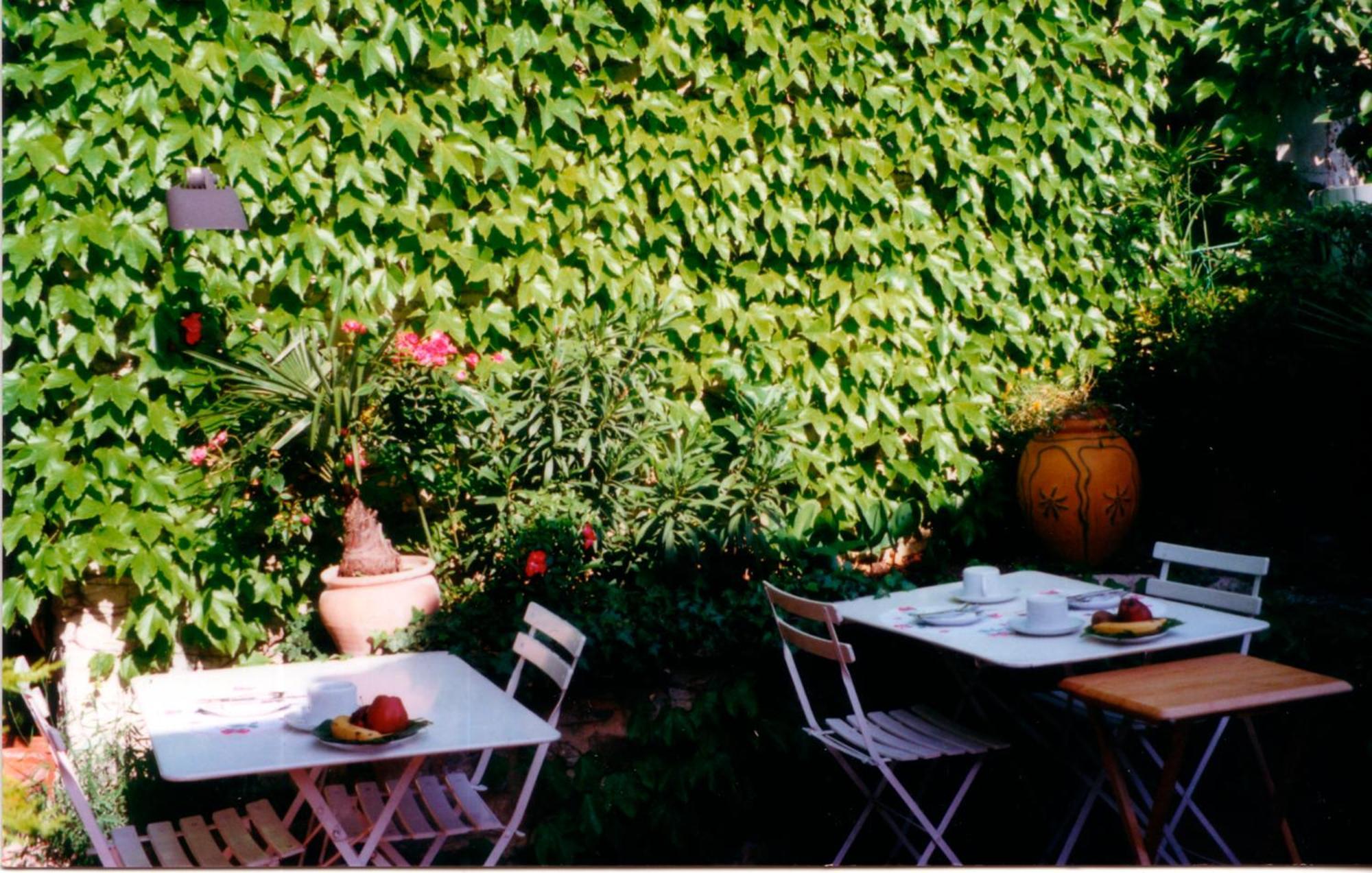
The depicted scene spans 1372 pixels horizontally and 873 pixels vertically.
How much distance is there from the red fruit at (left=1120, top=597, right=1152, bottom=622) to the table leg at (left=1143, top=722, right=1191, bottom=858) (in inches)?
13.2

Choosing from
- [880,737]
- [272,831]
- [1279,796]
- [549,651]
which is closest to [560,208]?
[549,651]

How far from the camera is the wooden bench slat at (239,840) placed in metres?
2.87

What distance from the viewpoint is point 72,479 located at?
13.7 ft

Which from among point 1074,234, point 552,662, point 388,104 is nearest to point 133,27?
point 388,104

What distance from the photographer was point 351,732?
2.46 metres

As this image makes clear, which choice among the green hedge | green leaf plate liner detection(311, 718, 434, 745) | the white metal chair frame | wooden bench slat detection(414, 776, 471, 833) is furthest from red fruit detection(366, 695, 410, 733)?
the green hedge

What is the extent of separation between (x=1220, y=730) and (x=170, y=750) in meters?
2.76

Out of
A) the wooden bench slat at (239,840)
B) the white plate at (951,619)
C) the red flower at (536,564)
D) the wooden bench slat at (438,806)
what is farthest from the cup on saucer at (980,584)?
the wooden bench slat at (239,840)

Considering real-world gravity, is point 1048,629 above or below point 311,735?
above

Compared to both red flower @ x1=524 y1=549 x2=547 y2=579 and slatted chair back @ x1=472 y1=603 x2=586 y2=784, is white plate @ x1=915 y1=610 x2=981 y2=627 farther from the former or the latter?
red flower @ x1=524 y1=549 x2=547 y2=579

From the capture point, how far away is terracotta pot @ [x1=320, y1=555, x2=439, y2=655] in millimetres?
4094

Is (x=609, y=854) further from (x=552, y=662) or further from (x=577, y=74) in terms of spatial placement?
(x=577, y=74)

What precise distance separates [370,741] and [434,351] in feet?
6.90

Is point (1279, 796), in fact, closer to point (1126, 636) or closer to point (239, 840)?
point (1126, 636)
